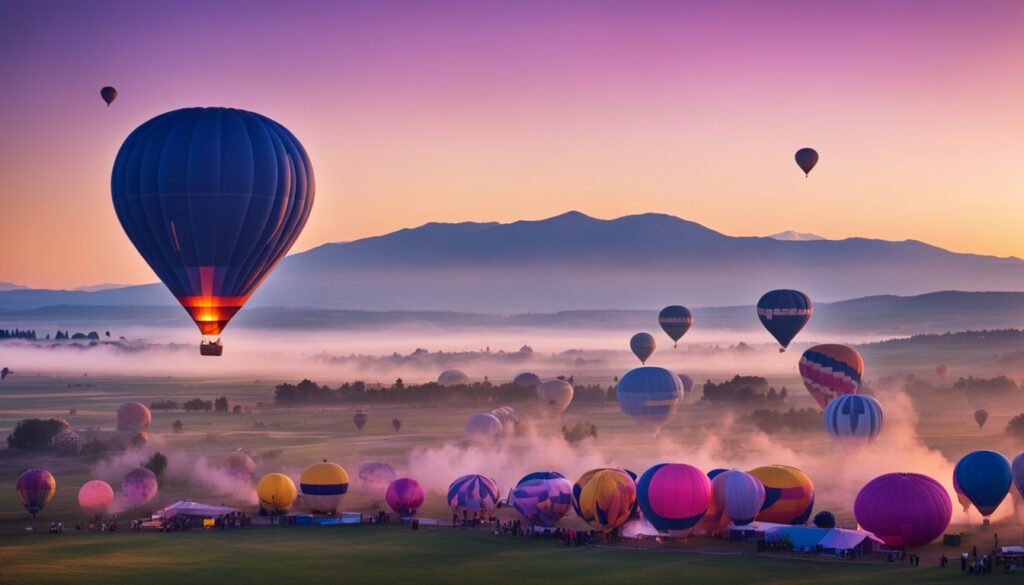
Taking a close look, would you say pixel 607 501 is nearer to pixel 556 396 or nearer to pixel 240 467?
pixel 240 467

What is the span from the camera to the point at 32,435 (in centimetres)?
8762

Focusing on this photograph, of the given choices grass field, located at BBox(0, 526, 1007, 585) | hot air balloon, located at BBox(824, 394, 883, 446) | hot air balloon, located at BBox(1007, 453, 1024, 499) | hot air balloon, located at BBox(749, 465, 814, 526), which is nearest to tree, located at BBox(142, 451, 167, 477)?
grass field, located at BBox(0, 526, 1007, 585)

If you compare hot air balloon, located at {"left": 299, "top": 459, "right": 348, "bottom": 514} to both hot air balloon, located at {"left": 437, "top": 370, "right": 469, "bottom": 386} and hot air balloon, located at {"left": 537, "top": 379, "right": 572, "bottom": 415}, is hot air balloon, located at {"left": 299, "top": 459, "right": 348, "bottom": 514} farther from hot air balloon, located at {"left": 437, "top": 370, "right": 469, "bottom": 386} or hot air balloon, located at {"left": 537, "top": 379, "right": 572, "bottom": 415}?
hot air balloon, located at {"left": 437, "top": 370, "right": 469, "bottom": 386}

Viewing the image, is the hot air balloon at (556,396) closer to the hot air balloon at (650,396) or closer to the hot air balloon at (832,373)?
the hot air balloon at (650,396)

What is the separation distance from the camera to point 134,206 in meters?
56.4

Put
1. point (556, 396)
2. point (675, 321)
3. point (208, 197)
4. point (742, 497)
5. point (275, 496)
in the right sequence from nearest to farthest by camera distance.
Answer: point (742, 497)
point (208, 197)
point (275, 496)
point (556, 396)
point (675, 321)

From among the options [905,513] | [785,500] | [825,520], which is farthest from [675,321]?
[905,513]

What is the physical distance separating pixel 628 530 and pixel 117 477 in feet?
95.8

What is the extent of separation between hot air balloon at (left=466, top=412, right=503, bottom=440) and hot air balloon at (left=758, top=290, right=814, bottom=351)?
56.1ft

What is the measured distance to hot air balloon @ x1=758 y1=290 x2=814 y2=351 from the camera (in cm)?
9031

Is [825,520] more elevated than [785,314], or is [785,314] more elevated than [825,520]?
[785,314]

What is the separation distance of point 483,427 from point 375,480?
24.9 m

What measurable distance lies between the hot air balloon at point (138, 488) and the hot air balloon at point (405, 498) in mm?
10666

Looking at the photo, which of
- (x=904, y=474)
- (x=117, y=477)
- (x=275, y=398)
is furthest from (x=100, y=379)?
(x=904, y=474)
